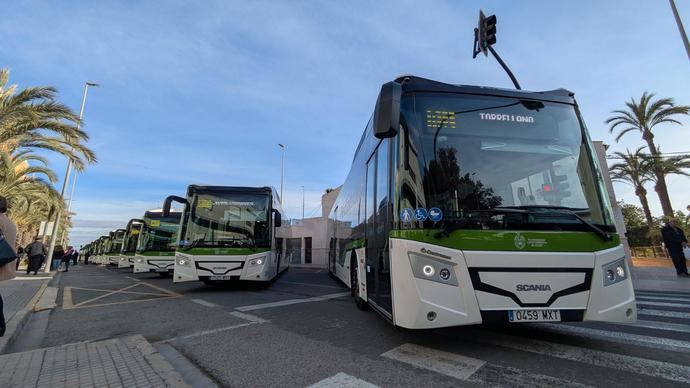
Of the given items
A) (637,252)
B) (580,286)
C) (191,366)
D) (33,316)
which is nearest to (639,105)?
(637,252)

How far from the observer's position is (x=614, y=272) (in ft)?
12.6

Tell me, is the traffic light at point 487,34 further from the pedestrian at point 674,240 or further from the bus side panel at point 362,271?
the pedestrian at point 674,240

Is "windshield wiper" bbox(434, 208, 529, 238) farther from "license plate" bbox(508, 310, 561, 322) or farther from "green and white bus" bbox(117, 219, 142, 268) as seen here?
"green and white bus" bbox(117, 219, 142, 268)

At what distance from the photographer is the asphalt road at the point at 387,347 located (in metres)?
3.29

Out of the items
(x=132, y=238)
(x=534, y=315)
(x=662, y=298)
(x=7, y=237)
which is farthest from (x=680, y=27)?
(x=132, y=238)

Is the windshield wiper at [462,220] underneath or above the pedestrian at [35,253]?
underneath

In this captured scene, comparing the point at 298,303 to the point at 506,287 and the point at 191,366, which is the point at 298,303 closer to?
the point at 191,366

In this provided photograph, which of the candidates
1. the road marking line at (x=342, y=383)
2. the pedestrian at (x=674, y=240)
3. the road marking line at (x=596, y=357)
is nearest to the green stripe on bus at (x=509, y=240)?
the road marking line at (x=596, y=357)

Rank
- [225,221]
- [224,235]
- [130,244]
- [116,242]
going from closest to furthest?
[224,235], [225,221], [130,244], [116,242]

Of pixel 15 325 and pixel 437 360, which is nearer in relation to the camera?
pixel 437 360

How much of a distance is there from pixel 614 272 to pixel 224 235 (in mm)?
8634

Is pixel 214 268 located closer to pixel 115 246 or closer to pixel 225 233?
pixel 225 233

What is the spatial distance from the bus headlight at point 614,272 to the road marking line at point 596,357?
781 mm

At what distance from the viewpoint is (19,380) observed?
330cm
